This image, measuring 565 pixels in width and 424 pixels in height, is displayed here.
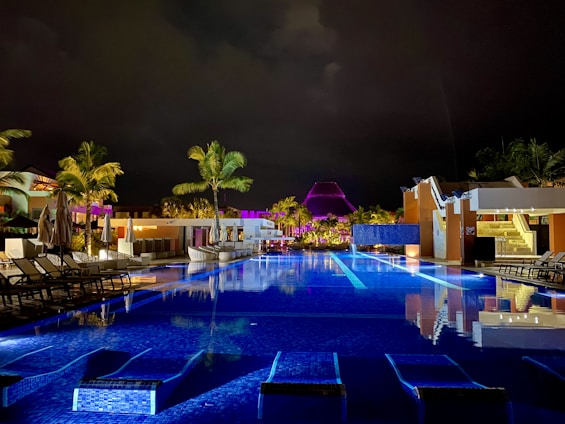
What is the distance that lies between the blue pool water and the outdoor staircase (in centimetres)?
1589

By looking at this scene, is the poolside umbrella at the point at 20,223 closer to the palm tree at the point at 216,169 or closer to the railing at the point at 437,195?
the palm tree at the point at 216,169

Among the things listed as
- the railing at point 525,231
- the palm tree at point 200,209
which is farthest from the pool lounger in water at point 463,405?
the palm tree at point 200,209

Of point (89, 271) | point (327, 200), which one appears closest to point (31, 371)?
point (89, 271)

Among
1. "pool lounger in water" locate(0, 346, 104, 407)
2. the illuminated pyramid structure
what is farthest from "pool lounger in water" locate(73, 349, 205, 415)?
the illuminated pyramid structure

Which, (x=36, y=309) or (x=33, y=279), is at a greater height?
(x=33, y=279)

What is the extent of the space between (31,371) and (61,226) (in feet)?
24.5

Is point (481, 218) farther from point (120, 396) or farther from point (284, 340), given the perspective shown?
point (120, 396)

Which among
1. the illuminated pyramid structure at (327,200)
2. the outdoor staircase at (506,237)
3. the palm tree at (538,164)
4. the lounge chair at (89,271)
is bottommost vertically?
the lounge chair at (89,271)

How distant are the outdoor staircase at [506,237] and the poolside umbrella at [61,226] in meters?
22.4

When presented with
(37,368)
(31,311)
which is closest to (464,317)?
(37,368)

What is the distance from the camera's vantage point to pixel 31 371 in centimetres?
448

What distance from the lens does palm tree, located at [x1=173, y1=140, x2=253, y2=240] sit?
24828 millimetres

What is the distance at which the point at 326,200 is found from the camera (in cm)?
13500

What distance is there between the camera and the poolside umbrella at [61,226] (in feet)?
36.5
